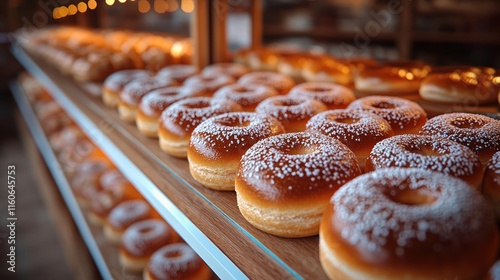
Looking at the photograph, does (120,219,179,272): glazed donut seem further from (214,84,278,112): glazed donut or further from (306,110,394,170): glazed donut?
(306,110,394,170): glazed donut

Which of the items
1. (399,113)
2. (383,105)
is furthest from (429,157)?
(383,105)

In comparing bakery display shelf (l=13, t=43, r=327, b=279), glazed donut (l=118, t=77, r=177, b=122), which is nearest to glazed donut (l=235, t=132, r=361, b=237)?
bakery display shelf (l=13, t=43, r=327, b=279)

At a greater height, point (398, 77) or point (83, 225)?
point (398, 77)

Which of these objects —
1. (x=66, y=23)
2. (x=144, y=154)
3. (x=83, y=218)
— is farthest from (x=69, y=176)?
(x=66, y=23)

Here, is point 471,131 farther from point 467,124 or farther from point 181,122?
point 181,122

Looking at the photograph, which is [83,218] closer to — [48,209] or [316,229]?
[48,209]

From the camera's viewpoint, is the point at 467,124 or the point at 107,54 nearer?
the point at 467,124
